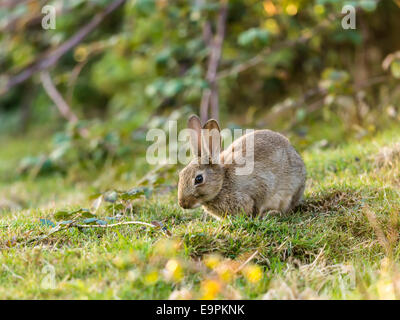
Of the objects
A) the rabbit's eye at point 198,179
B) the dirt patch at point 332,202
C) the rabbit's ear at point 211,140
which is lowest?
the dirt patch at point 332,202

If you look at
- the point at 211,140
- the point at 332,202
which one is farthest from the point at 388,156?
the point at 211,140

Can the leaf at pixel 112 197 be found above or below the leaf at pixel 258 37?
below

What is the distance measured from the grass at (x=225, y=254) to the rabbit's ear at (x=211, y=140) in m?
0.55

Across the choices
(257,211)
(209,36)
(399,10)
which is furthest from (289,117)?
(257,211)

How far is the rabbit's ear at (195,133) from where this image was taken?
4109 millimetres

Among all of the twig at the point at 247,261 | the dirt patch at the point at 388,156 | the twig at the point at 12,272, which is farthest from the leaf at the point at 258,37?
the twig at the point at 12,272

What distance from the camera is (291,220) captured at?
13.5 ft

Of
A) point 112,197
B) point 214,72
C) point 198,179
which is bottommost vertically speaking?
point 198,179

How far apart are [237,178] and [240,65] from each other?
3631 mm

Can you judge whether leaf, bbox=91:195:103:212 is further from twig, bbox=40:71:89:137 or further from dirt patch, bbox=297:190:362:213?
twig, bbox=40:71:89:137

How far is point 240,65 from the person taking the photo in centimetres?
750

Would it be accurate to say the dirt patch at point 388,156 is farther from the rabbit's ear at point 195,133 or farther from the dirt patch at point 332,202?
the rabbit's ear at point 195,133

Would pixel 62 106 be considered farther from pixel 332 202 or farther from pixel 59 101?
pixel 332 202
